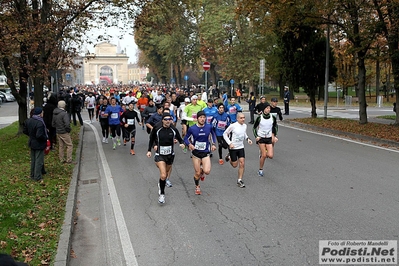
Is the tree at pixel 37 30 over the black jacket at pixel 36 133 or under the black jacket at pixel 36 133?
over


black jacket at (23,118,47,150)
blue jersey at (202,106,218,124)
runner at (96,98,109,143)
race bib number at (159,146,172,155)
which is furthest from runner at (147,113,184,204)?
runner at (96,98,109,143)

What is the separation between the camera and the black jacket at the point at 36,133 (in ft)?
32.5

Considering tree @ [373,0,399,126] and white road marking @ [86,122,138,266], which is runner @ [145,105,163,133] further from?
tree @ [373,0,399,126]

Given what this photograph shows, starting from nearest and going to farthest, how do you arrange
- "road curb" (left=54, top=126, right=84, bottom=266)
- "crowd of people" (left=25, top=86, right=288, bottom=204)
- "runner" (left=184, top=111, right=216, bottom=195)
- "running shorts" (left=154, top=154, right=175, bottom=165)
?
"road curb" (left=54, top=126, right=84, bottom=266), "running shorts" (left=154, top=154, right=175, bottom=165), "crowd of people" (left=25, top=86, right=288, bottom=204), "runner" (left=184, top=111, right=216, bottom=195)

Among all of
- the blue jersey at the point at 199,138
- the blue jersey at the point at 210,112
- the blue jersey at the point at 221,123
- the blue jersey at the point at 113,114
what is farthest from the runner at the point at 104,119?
the blue jersey at the point at 199,138

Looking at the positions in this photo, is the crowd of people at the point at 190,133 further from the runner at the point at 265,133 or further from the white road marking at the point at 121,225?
the white road marking at the point at 121,225

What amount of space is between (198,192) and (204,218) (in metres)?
1.64

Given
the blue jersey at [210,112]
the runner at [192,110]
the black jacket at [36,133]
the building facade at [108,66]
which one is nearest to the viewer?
the black jacket at [36,133]

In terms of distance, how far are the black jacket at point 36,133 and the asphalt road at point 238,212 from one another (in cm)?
147

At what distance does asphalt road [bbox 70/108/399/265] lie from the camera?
5.96 meters

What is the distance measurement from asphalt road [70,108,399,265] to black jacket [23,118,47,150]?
1.47 metres

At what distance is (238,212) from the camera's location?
25.1 ft

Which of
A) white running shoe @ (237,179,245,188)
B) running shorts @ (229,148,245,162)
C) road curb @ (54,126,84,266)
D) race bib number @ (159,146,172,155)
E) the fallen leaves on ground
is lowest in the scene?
road curb @ (54,126,84,266)

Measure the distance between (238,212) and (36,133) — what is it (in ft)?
16.2
